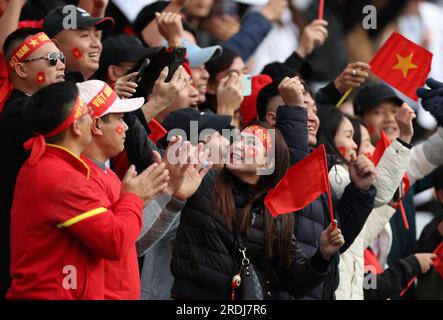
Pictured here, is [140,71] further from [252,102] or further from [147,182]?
[252,102]

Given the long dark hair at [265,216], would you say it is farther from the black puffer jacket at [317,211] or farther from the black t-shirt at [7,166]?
the black t-shirt at [7,166]

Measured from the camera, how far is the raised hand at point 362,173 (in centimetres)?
621

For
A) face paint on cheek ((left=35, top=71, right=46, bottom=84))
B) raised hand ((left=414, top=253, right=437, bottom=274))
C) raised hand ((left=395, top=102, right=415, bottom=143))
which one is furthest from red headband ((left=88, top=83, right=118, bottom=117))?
raised hand ((left=414, top=253, right=437, bottom=274))

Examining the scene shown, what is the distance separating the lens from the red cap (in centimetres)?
760

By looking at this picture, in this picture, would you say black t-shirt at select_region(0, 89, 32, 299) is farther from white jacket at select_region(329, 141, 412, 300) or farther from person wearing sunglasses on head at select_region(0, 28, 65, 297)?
white jacket at select_region(329, 141, 412, 300)

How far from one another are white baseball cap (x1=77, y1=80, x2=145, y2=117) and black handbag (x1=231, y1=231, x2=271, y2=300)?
38.6 inches

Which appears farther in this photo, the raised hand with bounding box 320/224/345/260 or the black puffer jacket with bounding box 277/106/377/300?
the black puffer jacket with bounding box 277/106/377/300

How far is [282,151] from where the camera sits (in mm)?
6066

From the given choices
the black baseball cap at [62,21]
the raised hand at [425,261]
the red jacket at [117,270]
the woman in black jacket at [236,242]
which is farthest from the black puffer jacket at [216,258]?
the raised hand at [425,261]

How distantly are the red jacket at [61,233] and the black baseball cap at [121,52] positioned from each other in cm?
245

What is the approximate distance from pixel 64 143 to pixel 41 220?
1.28 ft

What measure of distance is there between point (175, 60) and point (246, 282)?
149cm

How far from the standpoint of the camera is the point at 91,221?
457 centimetres

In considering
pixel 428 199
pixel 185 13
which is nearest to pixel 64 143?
pixel 185 13
